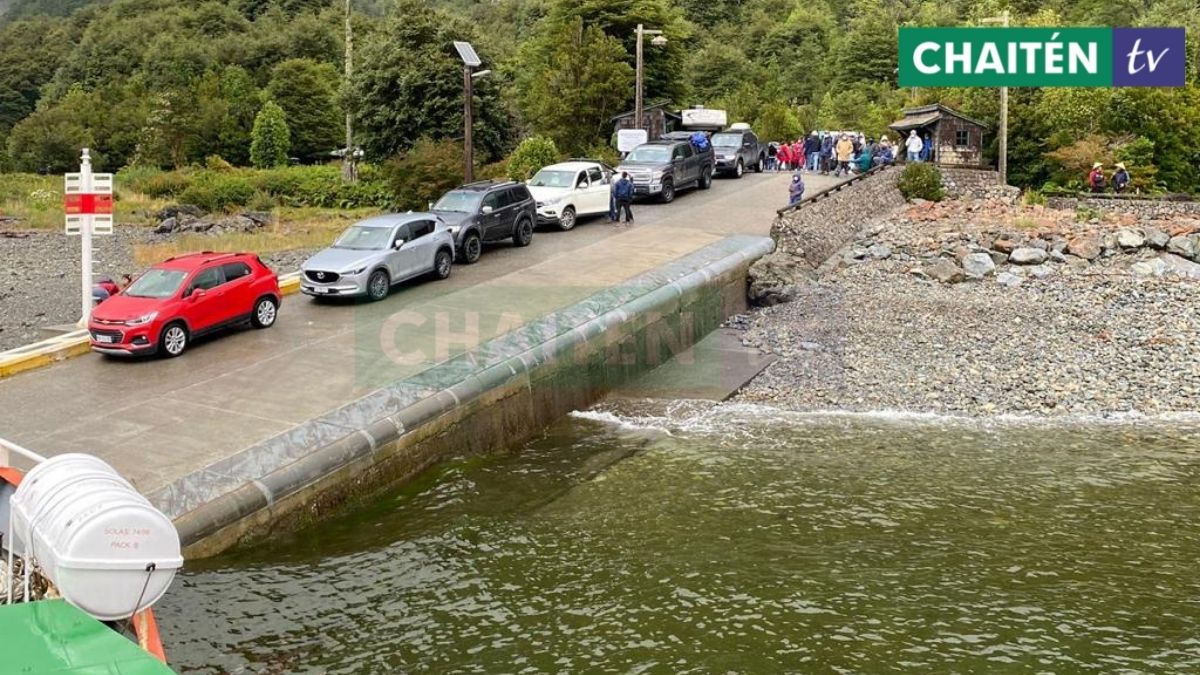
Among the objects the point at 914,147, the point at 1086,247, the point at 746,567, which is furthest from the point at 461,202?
the point at 914,147

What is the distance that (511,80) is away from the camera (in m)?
73.9

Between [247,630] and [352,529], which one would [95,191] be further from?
[247,630]

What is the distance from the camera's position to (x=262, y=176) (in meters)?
64.4

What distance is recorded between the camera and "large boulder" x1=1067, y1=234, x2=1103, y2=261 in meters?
30.0

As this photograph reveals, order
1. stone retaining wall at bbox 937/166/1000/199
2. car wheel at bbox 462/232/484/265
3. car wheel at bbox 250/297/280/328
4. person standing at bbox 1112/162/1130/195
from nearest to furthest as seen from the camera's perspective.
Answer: car wheel at bbox 250/297/280/328
car wheel at bbox 462/232/484/265
stone retaining wall at bbox 937/166/1000/199
person standing at bbox 1112/162/1130/195

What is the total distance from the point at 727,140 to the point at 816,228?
10.8 meters

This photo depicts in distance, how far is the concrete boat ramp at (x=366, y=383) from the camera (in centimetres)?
1358

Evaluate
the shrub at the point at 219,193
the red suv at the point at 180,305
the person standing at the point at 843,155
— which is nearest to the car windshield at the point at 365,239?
the red suv at the point at 180,305

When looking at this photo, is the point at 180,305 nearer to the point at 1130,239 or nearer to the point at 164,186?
the point at 1130,239

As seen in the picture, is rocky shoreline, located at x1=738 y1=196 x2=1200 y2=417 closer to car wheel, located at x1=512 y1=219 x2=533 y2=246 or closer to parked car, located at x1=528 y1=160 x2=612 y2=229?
car wheel, located at x1=512 y1=219 x2=533 y2=246

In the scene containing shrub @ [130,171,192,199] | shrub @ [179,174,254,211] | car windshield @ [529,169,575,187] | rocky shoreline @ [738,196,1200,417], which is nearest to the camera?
rocky shoreline @ [738,196,1200,417]

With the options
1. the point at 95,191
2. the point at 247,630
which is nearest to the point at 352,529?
the point at 247,630

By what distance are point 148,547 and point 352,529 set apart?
4.95 m

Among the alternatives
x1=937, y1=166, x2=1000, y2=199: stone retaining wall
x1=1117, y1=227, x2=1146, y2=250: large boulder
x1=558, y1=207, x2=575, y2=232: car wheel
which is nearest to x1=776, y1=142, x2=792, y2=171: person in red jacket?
x1=937, y1=166, x2=1000, y2=199: stone retaining wall
